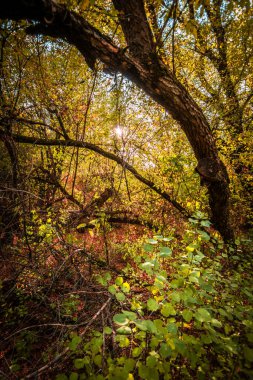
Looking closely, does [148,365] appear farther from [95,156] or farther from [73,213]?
[95,156]

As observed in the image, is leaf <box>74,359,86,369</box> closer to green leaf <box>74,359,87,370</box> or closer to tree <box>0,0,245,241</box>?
green leaf <box>74,359,87,370</box>

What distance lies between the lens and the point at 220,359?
4.70 feet

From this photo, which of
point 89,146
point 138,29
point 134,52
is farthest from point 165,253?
point 89,146

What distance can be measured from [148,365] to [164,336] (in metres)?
0.23

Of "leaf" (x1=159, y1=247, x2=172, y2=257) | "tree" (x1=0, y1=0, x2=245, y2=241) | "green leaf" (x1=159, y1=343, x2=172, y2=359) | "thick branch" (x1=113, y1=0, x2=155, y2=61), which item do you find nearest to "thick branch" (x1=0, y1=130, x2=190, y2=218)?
"tree" (x1=0, y1=0, x2=245, y2=241)

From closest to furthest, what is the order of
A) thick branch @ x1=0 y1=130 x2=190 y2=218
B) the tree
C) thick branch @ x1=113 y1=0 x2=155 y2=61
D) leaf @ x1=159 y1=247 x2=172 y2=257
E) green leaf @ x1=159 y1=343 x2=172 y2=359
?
green leaf @ x1=159 y1=343 x2=172 y2=359 < leaf @ x1=159 y1=247 x2=172 y2=257 < the tree < thick branch @ x1=113 y1=0 x2=155 y2=61 < thick branch @ x1=0 y1=130 x2=190 y2=218

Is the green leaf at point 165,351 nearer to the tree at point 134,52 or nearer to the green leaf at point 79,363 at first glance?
the green leaf at point 79,363

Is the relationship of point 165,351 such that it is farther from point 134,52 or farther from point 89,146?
point 89,146

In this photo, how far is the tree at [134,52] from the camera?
2303 millimetres

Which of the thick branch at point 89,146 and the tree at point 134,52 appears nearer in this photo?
the tree at point 134,52

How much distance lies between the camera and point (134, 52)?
2881 mm

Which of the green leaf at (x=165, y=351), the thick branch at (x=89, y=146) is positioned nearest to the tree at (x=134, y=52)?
the thick branch at (x=89, y=146)

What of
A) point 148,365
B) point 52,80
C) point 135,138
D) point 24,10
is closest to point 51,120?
point 52,80

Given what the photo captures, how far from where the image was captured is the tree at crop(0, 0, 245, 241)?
2.30 m
